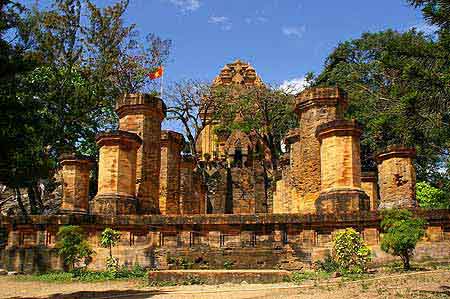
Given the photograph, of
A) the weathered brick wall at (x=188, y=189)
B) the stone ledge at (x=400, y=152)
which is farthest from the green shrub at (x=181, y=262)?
the weathered brick wall at (x=188, y=189)

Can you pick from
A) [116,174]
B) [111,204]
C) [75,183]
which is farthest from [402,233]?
[75,183]

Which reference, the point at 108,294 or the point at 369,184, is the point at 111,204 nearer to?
the point at 108,294

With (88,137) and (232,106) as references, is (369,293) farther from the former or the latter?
(232,106)

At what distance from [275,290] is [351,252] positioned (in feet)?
10.1

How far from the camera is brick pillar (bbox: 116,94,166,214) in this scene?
17.8 meters

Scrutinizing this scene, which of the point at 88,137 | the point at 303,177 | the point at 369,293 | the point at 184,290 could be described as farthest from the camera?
the point at 88,137

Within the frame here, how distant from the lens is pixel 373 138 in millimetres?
30906

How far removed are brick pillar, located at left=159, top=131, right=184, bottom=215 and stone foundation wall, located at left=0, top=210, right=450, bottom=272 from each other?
5.81 m

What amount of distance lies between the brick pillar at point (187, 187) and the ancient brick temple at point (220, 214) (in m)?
2.88

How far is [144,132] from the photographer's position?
1794 cm

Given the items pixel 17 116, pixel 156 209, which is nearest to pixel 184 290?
pixel 17 116

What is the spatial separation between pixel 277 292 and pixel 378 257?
461 centimetres

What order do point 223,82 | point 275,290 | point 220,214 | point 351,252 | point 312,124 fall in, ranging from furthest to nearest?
1. point 223,82
2. point 312,124
3. point 220,214
4. point 351,252
5. point 275,290

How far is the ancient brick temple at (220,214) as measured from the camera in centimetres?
1413
